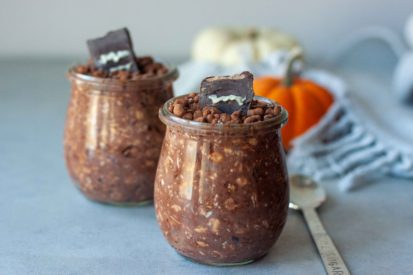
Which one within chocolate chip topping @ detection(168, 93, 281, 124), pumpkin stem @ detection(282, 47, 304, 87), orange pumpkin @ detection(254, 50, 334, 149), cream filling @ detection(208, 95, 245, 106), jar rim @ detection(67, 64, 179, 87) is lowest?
orange pumpkin @ detection(254, 50, 334, 149)

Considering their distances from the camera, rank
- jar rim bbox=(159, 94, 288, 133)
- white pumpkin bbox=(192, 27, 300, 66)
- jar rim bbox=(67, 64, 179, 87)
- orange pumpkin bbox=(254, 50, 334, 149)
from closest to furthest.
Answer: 1. jar rim bbox=(159, 94, 288, 133)
2. jar rim bbox=(67, 64, 179, 87)
3. orange pumpkin bbox=(254, 50, 334, 149)
4. white pumpkin bbox=(192, 27, 300, 66)

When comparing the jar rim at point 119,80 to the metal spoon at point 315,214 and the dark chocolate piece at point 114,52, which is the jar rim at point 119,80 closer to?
the dark chocolate piece at point 114,52

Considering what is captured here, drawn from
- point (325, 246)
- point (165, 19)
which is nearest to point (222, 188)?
point (325, 246)

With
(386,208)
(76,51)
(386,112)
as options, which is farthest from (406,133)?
(76,51)

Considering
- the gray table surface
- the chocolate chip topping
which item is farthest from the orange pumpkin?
the chocolate chip topping

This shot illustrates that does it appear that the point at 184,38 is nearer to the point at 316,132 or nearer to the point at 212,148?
the point at 316,132

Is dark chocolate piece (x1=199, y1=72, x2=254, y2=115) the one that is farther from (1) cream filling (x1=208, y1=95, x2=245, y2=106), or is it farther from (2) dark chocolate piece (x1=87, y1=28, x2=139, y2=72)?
(2) dark chocolate piece (x1=87, y1=28, x2=139, y2=72)

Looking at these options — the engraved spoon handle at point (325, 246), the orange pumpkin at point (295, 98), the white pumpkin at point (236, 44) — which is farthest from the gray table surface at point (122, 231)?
the white pumpkin at point (236, 44)

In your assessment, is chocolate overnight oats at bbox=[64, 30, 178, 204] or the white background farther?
the white background
